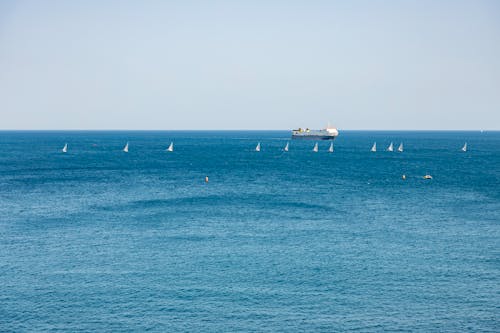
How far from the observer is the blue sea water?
48812 mm

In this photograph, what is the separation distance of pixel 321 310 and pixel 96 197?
7245cm

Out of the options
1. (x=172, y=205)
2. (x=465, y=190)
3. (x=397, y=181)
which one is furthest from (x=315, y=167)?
(x=172, y=205)

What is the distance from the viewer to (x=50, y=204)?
332 ft

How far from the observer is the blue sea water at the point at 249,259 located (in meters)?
48.8

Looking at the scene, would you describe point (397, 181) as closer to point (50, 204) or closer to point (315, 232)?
point (315, 232)

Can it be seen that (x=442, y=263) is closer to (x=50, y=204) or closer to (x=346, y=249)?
(x=346, y=249)

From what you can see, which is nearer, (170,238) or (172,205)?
(170,238)

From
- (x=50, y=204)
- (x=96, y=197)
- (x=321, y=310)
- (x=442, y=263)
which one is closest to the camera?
(x=321, y=310)

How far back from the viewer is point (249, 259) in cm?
6550

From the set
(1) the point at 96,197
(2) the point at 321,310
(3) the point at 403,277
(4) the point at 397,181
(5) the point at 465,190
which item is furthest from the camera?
(4) the point at 397,181

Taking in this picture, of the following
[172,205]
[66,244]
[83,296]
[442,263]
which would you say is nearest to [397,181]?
[172,205]

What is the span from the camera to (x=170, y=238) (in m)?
75.4

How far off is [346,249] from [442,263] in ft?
40.5

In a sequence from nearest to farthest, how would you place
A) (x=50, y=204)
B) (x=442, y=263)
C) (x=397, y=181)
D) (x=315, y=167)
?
(x=442, y=263)
(x=50, y=204)
(x=397, y=181)
(x=315, y=167)
